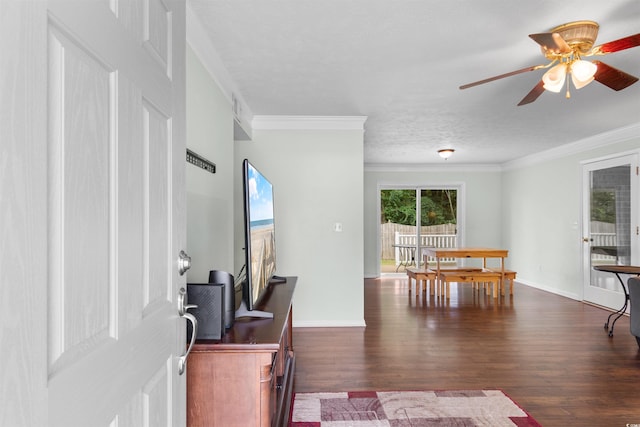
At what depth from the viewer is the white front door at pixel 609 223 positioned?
4.93 m

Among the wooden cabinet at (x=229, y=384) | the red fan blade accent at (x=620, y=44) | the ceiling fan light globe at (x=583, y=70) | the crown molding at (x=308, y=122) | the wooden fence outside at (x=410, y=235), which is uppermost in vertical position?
the crown molding at (x=308, y=122)

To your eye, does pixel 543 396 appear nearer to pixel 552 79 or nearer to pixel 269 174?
pixel 552 79

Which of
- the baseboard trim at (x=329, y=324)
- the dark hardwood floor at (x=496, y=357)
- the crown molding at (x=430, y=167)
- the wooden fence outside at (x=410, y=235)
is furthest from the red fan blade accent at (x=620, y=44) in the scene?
the wooden fence outside at (x=410, y=235)

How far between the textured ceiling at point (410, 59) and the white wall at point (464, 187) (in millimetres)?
3368

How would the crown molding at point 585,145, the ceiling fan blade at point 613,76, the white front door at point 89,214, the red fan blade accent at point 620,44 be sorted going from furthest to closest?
the crown molding at point 585,145
the ceiling fan blade at point 613,76
the red fan blade accent at point 620,44
the white front door at point 89,214

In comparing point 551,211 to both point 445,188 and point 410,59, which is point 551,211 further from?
point 410,59

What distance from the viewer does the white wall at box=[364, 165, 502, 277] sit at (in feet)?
27.2

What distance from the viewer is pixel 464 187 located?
8.33m

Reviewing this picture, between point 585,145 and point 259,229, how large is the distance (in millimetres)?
5616

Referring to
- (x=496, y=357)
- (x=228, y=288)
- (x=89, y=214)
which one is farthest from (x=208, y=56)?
(x=496, y=357)

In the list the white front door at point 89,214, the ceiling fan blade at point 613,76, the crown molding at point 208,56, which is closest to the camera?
the white front door at point 89,214

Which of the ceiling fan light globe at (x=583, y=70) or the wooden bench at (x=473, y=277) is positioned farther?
the wooden bench at (x=473, y=277)

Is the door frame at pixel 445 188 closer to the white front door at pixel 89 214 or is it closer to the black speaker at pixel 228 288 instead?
the black speaker at pixel 228 288

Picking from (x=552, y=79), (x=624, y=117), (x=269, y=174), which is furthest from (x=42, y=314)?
(x=624, y=117)
